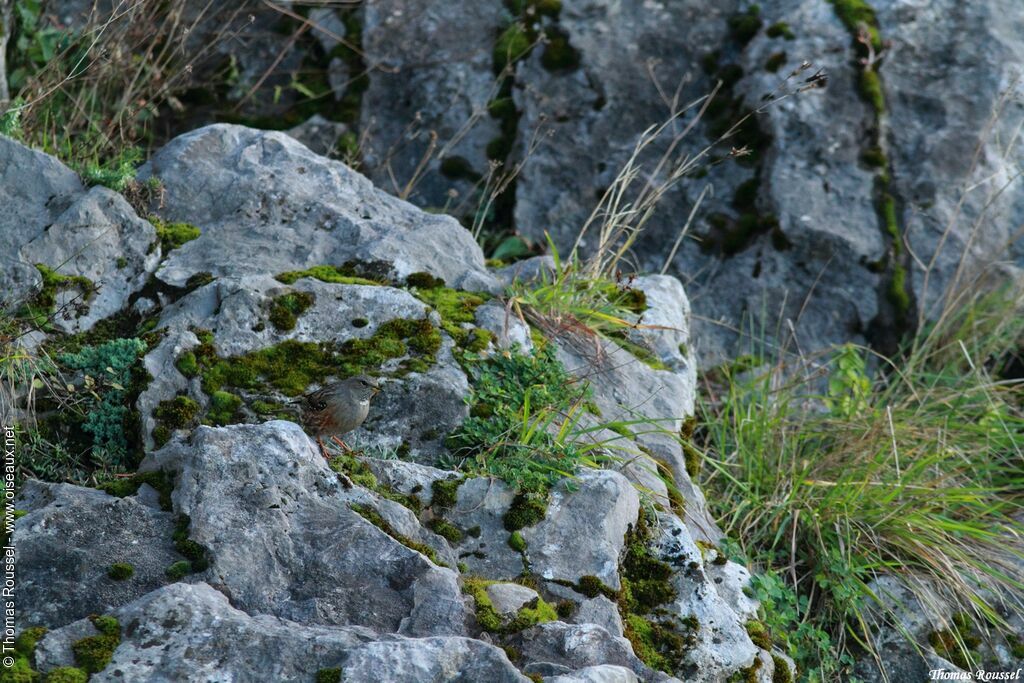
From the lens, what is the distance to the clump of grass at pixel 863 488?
4.60 m

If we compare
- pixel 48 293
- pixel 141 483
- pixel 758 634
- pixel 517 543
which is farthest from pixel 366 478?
pixel 48 293

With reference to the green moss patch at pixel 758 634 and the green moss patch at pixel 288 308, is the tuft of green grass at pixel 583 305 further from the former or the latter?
the green moss patch at pixel 758 634

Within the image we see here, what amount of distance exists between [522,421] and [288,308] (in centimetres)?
114

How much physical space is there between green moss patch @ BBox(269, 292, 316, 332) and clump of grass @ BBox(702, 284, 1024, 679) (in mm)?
2075

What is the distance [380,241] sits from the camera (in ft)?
16.1

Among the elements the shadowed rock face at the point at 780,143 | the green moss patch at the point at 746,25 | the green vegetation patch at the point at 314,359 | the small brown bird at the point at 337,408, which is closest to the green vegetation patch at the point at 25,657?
the small brown bird at the point at 337,408

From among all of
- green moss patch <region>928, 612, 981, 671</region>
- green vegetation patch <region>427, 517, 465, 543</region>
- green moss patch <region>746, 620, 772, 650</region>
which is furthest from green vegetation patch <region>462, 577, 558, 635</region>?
green moss patch <region>928, 612, 981, 671</region>

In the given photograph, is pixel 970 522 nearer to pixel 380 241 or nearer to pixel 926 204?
pixel 926 204

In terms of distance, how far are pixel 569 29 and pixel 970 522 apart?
4183 millimetres

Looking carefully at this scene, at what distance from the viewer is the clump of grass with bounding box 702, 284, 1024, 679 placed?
181 inches

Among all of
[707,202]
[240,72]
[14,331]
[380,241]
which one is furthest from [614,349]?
[240,72]

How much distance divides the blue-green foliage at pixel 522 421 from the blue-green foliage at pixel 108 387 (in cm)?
129

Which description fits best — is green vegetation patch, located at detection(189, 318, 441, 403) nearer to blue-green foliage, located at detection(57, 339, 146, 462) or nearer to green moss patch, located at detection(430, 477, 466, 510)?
blue-green foliage, located at detection(57, 339, 146, 462)

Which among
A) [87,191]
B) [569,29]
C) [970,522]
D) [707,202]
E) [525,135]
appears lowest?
[970,522]
